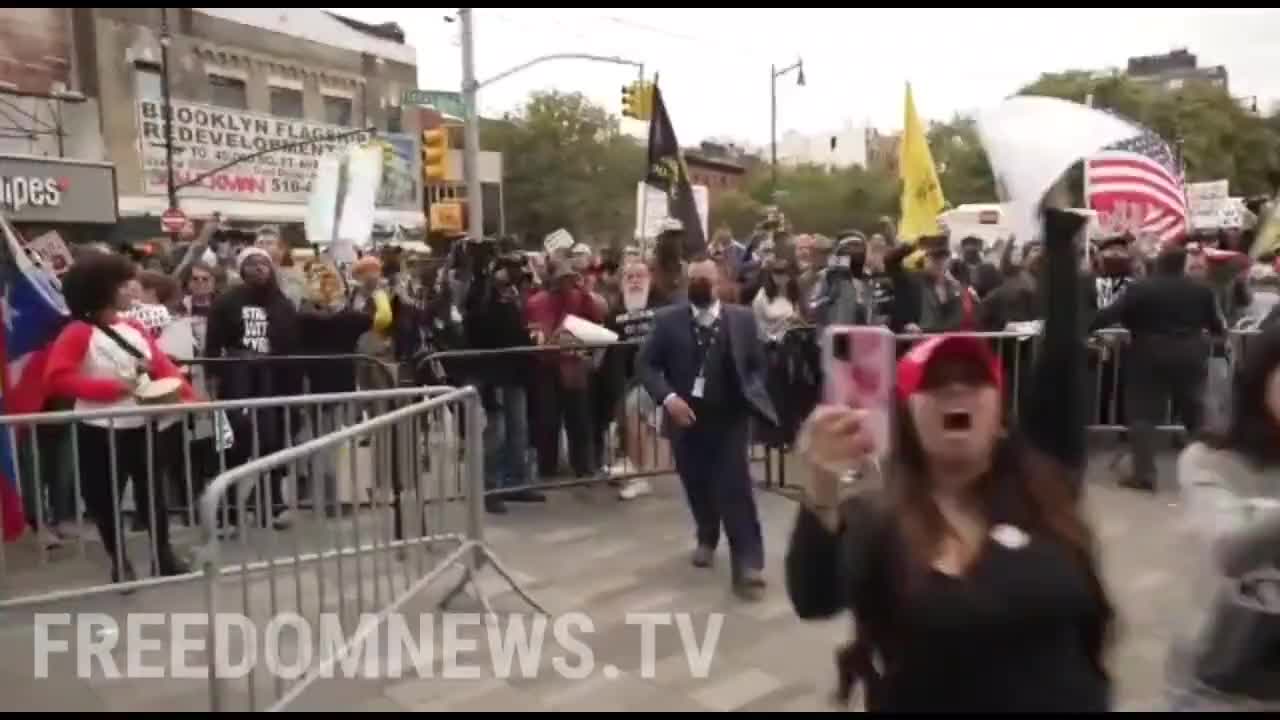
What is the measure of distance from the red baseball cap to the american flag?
17.9 ft

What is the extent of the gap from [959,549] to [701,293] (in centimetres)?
431

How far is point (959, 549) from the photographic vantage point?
2.13 metres

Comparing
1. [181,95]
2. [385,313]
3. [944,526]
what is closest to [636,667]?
[944,526]

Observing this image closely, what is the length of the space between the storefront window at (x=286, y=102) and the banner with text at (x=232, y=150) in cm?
94

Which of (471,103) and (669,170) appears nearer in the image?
(669,170)

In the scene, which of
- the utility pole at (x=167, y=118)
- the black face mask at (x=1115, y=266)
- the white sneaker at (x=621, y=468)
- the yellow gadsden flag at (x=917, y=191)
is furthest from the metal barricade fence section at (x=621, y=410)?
the utility pole at (x=167, y=118)

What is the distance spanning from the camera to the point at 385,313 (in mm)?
8633

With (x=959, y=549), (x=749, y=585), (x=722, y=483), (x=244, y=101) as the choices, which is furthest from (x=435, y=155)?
(x=959, y=549)

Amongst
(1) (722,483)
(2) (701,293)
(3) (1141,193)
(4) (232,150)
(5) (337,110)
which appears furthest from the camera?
(5) (337,110)

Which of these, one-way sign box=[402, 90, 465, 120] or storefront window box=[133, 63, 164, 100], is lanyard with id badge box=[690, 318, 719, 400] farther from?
storefront window box=[133, 63, 164, 100]

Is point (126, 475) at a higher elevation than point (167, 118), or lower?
lower

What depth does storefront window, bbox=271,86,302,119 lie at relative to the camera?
40.3m

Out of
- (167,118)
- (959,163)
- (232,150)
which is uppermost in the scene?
(959,163)

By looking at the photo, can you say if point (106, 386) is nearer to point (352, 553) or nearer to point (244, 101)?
point (352, 553)
